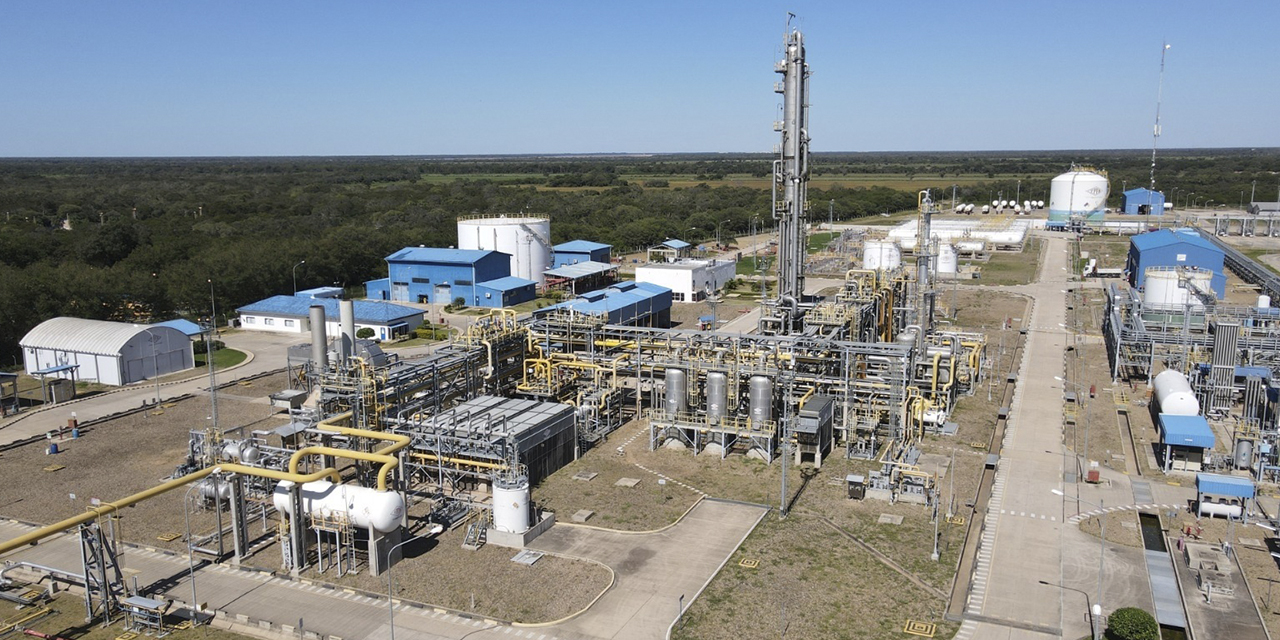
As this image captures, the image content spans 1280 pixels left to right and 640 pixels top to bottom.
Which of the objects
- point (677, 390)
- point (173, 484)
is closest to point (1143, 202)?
point (677, 390)

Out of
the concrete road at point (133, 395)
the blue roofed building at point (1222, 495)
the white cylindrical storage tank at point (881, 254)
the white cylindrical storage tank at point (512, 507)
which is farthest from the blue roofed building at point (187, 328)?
the white cylindrical storage tank at point (881, 254)

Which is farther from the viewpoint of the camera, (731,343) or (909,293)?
(909,293)

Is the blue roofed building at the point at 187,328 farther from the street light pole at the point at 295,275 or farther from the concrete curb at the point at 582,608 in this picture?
the concrete curb at the point at 582,608

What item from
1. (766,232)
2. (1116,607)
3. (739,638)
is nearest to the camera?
(739,638)

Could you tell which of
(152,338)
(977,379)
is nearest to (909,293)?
(977,379)

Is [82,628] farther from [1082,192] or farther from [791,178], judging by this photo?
[1082,192]

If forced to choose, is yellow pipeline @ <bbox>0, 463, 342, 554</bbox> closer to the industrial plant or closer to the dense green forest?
the industrial plant

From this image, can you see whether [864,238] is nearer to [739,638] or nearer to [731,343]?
[731,343]

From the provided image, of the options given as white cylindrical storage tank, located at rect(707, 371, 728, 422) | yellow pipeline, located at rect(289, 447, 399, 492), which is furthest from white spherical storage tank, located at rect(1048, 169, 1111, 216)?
yellow pipeline, located at rect(289, 447, 399, 492)
